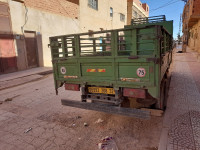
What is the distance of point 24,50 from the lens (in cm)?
1159

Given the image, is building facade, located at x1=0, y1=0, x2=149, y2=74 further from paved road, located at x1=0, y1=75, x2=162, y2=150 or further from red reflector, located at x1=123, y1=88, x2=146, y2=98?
red reflector, located at x1=123, y1=88, x2=146, y2=98

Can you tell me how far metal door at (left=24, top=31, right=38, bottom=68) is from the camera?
471 inches

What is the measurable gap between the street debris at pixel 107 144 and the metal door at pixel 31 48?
1100 centimetres

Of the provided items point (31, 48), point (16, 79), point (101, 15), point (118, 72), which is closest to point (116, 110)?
point (118, 72)

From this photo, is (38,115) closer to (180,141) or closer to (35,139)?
(35,139)

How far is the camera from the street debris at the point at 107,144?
9.80ft

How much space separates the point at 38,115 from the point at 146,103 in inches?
127

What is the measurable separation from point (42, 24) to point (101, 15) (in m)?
10.2

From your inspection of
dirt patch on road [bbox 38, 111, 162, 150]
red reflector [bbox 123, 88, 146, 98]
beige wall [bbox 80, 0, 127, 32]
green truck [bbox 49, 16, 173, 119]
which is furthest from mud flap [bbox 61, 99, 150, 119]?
beige wall [bbox 80, 0, 127, 32]

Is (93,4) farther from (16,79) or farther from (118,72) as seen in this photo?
(118,72)

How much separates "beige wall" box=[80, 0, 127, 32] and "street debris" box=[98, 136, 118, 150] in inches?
612

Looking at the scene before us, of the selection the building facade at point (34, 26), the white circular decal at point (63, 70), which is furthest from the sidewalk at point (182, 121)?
the building facade at point (34, 26)

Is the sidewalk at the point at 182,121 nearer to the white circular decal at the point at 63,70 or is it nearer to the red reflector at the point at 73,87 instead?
the red reflector at the point at 73,87

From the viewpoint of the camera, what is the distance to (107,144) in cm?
310
